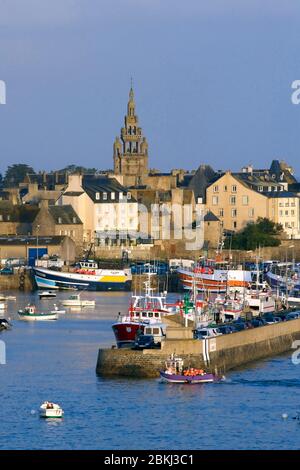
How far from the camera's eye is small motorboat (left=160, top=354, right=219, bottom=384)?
4516 cm

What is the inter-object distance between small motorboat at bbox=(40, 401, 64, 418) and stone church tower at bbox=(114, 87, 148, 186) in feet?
215

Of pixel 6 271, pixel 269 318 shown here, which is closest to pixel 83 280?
pixel 6 271

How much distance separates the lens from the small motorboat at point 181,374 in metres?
45.2

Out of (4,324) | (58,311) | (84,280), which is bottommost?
(4,324)

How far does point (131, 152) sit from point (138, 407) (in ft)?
225

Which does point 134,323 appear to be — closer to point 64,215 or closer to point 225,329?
point 225,329

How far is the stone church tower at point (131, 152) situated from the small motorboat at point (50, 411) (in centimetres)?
6552

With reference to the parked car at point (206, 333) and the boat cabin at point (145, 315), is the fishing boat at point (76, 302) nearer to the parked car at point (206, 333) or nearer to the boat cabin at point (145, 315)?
the boat cabin at point (145, 315)

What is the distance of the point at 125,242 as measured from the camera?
3696 inches

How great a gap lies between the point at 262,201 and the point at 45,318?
3659cm

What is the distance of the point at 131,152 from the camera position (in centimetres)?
11062

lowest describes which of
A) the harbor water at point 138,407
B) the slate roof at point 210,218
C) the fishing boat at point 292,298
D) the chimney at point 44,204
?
the harbor water at point 138,407

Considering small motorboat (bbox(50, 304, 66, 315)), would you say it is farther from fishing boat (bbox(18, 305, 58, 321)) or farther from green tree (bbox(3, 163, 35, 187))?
green tree (bbox(3, 163, 35, 187))

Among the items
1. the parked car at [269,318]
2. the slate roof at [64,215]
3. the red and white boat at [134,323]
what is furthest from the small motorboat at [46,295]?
the red and white boat at [134,323]
